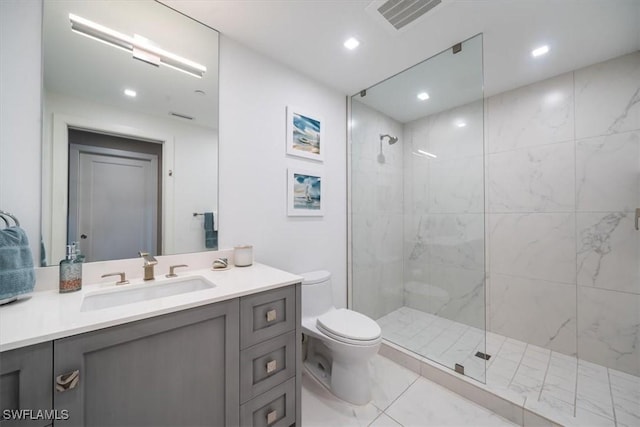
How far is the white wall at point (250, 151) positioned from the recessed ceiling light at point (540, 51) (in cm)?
149

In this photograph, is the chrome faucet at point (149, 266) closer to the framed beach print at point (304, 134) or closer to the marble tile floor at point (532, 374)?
the framed beach print at point (304, 134)

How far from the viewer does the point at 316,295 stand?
1.86m

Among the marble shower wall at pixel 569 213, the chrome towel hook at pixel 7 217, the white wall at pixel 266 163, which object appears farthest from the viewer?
the marble shower wall at pixel 569 213

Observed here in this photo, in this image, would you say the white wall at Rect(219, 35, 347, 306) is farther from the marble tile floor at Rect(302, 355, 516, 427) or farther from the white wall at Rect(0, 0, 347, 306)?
the marble tile floor at Rect(302, 355, 516, 427)

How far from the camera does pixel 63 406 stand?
0.72 metres

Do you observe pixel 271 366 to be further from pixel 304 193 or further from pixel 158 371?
pixel 304 193

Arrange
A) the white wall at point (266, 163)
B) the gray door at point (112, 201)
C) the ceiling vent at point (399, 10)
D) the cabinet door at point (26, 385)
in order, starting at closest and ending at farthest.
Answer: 1. the cabinet door at point (26, 385)
2. the gray door at point (112, 201)
3. the ceiling vent at point (399, 10)
4. the white wall at point (266, 163)

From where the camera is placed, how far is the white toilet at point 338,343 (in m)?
1.49

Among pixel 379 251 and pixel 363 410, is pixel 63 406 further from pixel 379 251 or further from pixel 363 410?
pixel 379 251

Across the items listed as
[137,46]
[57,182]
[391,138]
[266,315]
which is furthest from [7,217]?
[391,138]

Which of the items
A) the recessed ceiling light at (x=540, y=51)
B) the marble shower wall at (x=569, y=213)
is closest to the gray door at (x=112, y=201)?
the recessed ceiling light at (x=540, y=51)

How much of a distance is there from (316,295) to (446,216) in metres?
1.33

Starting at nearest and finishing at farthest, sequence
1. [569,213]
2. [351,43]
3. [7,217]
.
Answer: [7,217], [351,43], [569,213]

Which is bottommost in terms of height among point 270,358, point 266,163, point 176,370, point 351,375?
point 351,375
